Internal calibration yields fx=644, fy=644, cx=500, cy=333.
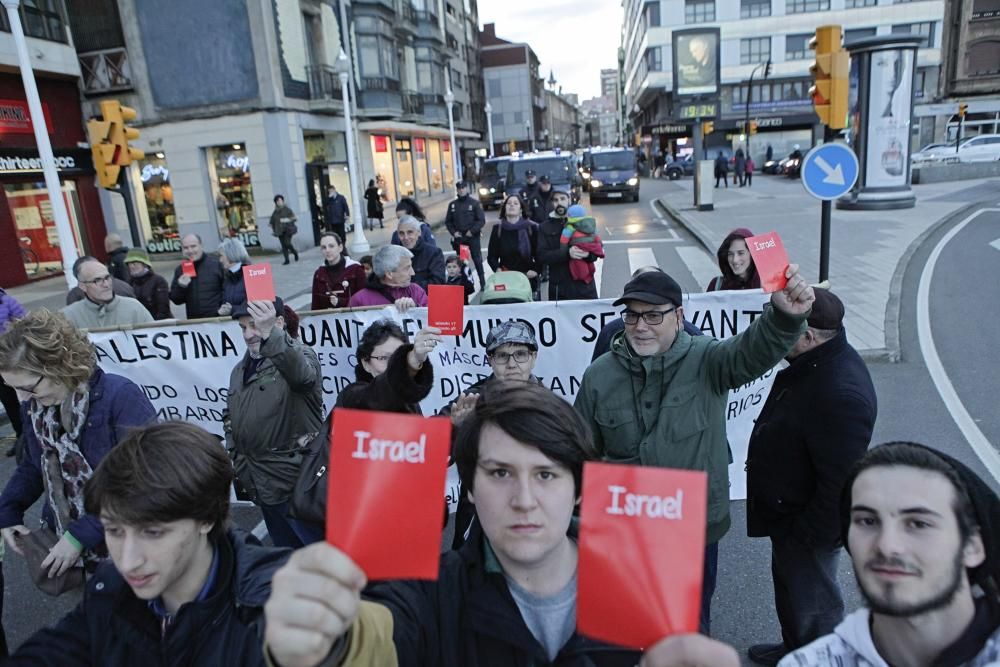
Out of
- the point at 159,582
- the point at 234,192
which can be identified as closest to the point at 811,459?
the point at 159,582

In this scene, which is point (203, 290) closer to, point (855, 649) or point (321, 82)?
point (855, 649)

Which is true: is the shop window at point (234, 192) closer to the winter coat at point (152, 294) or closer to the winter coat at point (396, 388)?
the winter coat at point (152, 294)

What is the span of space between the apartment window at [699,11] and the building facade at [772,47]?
0.26 feet

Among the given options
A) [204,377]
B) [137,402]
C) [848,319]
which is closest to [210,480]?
[137,402]

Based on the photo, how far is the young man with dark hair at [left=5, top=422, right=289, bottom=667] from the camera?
5.55ft

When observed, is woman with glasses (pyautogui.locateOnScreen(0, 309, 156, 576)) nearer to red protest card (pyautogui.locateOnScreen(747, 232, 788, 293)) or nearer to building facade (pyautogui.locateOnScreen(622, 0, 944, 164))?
red protest card (pyautogui.locateOnScreen(747, 232, 788, 293))

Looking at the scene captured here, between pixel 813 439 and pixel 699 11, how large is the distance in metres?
63.4

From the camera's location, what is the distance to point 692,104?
2031 inches

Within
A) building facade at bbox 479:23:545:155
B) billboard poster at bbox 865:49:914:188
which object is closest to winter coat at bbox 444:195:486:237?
billboard poster at bbox 865:49:914:188

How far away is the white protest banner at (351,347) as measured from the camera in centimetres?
525

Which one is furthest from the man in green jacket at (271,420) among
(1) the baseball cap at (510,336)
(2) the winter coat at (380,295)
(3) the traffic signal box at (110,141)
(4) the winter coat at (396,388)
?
(3) the traffic signal box at (110,141)

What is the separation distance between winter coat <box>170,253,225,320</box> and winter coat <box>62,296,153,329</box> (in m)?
1.14

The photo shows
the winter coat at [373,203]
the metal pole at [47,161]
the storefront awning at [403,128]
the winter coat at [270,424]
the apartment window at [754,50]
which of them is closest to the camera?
the winter coat at [270,424]

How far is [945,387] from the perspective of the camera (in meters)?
6.80
